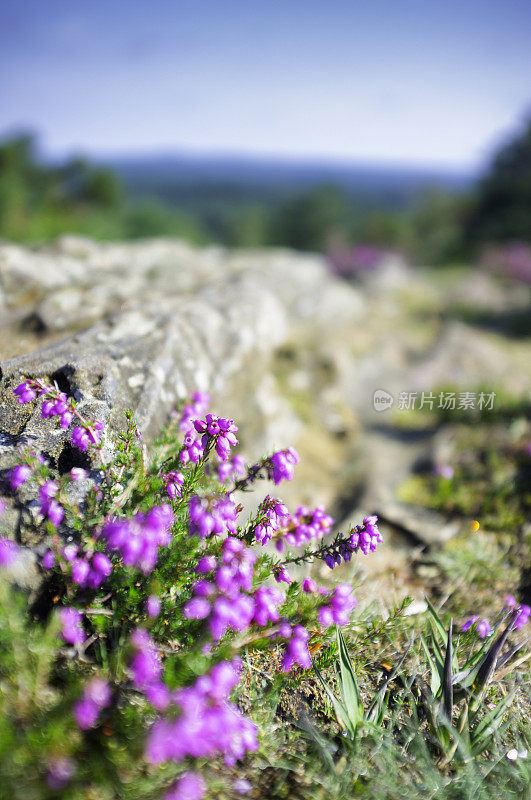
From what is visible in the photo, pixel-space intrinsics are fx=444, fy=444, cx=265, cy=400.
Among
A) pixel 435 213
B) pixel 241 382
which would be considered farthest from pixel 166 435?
pixel 435 213

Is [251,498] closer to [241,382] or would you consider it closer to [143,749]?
[241,382]

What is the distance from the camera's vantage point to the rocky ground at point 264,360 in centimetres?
326

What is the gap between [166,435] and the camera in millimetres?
2783

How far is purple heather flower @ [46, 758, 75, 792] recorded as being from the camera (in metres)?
1.57

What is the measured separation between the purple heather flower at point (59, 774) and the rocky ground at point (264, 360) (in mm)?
1111

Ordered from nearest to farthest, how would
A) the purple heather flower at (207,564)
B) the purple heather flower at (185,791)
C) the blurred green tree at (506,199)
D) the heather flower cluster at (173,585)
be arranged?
1. the purple heather flower at (185,791)
2. the heather flower cluster at (173,585)
3. the purple heather flower at (207,564)
4. the blurred green tree at (506,199)

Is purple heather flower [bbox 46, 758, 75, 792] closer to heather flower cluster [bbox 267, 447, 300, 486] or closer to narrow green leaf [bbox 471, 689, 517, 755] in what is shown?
heather flower cluster [bbox 267, 447, 300, 486]

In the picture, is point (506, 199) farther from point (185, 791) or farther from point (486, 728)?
point (185, 791)

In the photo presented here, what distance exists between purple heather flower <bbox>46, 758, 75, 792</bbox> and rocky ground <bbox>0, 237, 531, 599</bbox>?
1111 mm

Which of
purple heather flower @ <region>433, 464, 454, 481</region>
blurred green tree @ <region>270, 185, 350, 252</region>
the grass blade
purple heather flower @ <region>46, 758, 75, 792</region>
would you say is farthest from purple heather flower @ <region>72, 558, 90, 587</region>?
blurred green tree @ <region>270, 185, 350, 252</region>

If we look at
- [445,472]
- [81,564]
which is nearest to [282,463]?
[81,564]

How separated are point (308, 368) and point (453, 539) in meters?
3.55

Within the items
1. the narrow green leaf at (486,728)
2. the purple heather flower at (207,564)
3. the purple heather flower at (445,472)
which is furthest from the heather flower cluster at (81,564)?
the purple heather flower at (445,472)

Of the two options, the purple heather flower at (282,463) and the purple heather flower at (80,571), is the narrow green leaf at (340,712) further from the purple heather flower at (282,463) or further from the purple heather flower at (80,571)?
the purple heather flower at (80,571)
